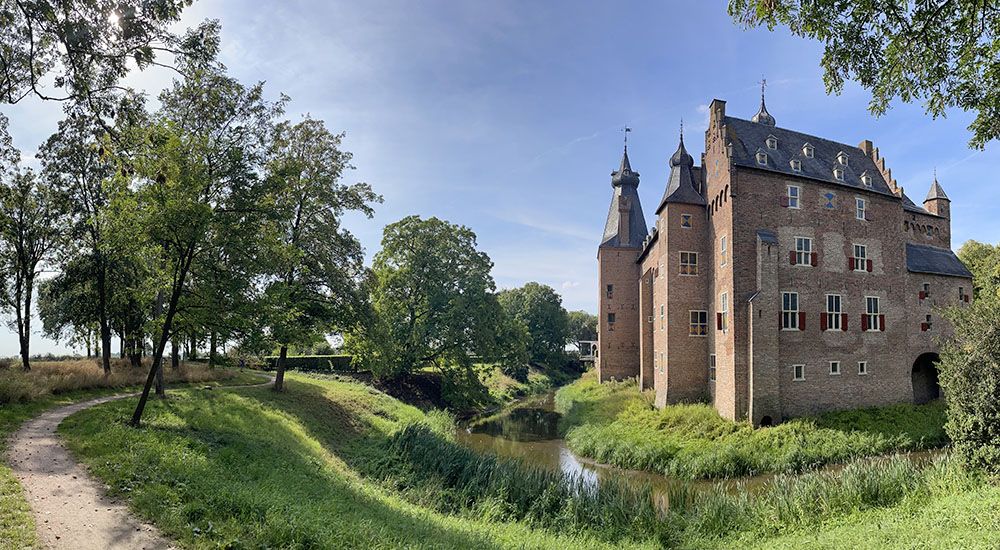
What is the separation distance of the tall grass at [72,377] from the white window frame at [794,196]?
2865 cm

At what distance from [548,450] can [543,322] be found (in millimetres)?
37920

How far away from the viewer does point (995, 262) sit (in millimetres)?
32719

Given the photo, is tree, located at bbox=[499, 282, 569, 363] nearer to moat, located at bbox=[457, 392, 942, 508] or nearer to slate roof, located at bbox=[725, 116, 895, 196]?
moat, located at bbox=[457, 392, 942, 508]

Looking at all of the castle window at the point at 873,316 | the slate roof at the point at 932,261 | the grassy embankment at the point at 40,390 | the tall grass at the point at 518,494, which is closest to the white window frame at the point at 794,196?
the castle window at the point at 873,316

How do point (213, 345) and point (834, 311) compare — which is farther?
point (834, 311)

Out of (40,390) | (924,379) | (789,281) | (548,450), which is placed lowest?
(548,450)

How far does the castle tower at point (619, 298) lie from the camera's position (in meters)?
35.5

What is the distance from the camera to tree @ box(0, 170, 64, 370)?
2034cm

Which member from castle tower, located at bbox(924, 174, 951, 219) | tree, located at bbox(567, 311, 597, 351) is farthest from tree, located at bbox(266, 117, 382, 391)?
tree, located at bbox(567, 311, 597, 351)

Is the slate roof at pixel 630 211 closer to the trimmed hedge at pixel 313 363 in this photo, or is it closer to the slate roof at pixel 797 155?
the slate roof at pixel 797 155

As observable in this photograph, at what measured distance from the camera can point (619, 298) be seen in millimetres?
36031

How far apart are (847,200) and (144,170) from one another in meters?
27.9

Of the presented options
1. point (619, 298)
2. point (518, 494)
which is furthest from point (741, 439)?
point (619, 298)

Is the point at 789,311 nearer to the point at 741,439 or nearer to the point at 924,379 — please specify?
the point at 741,439
